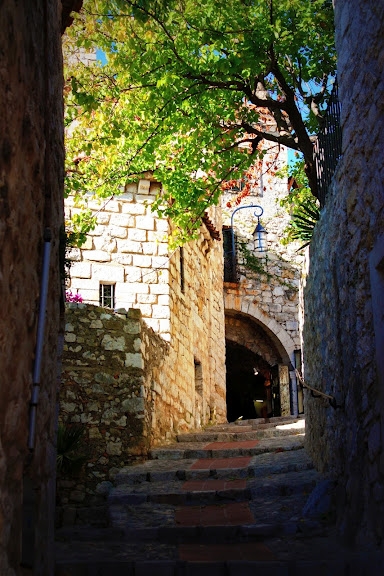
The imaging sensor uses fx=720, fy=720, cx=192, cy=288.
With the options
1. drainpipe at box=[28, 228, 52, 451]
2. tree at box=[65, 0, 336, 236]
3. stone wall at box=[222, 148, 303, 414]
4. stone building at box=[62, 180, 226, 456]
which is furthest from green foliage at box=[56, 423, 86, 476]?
stone wall at box=[222, 148, 303, 414]

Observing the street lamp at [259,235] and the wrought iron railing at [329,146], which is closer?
the wrought iron railing at [329,146]

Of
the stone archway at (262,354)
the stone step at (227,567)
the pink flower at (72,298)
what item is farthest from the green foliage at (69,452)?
the stone archway at (262,354)

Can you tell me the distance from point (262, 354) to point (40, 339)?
18100 millimetres

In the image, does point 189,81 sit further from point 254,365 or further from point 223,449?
point 254,365

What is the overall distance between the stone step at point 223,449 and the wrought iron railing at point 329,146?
3528 mm

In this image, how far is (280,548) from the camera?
5188 mm

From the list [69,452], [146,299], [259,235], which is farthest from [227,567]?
[259,235]

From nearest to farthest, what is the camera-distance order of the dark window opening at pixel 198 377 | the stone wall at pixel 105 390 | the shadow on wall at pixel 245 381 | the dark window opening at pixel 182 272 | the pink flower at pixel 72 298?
the stone wall at pixel 105 390 < the pink flower at pixel 72 298 < the dark window opening at pixel 182 272 < the dark window opening at pixel 198 377 < the shadow on wall at pixel 245 381

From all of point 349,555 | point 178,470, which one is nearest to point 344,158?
point 349,555

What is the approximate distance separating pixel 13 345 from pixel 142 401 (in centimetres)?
562

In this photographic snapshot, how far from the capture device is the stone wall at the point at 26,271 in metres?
3.40

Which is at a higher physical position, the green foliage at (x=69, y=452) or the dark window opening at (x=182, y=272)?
the dark window opening at (x=182, y=272)

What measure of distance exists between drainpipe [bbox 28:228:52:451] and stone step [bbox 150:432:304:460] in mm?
5440

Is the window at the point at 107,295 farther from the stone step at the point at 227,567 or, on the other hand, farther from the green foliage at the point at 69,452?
the stone step at the point at 227,567
